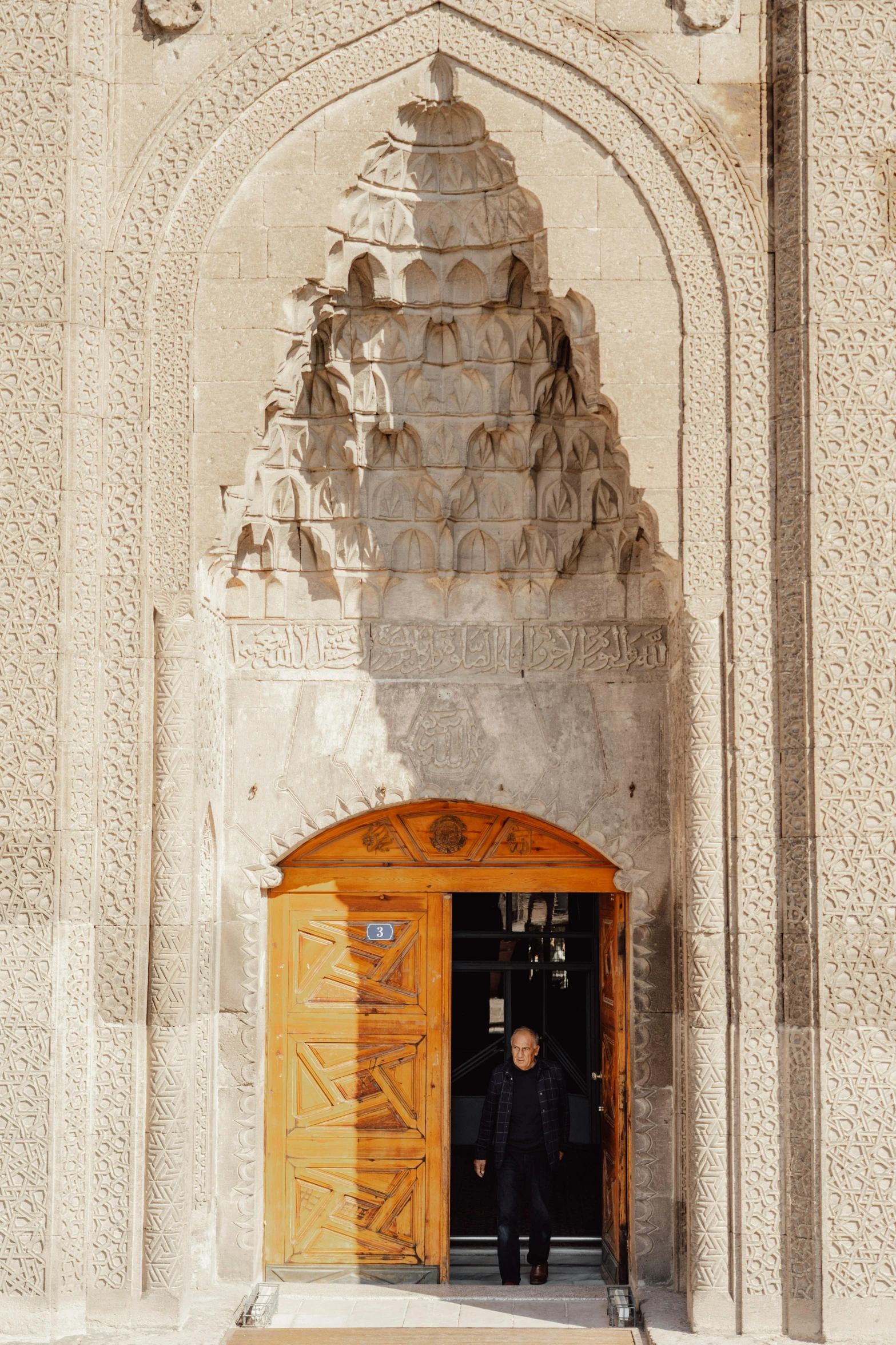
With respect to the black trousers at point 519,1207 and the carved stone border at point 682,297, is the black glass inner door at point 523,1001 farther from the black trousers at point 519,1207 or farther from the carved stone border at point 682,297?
the carved stone border at point 682,297

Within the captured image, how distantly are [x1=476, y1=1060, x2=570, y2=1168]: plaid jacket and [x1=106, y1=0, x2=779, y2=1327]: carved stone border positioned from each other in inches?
33.1

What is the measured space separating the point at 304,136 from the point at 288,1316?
14.4ft

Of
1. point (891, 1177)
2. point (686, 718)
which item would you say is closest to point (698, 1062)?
point (891, 1177)

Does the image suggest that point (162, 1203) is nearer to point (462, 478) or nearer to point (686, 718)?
point (686, 718)

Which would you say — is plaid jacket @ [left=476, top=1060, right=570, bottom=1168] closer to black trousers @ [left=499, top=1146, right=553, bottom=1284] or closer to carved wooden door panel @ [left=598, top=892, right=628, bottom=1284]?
black trousers @ [left=499, top=1146, right=553, bottom=1284]

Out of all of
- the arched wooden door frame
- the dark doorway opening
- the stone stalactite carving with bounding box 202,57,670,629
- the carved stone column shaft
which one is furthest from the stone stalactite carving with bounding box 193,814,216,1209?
the dark doorway opening

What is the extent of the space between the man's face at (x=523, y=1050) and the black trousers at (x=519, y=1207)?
1.10 feet

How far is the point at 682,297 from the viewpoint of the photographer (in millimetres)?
4605

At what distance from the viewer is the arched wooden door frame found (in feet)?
16.6

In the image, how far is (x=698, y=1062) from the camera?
4461mm

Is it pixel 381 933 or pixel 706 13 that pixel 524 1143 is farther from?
pixel 706 13

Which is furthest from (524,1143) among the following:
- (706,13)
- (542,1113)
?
(706,13)

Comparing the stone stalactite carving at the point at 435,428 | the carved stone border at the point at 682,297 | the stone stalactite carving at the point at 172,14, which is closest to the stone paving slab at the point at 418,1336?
the carved stone border at the point at 682,297

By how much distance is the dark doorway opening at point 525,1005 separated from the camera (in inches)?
273
